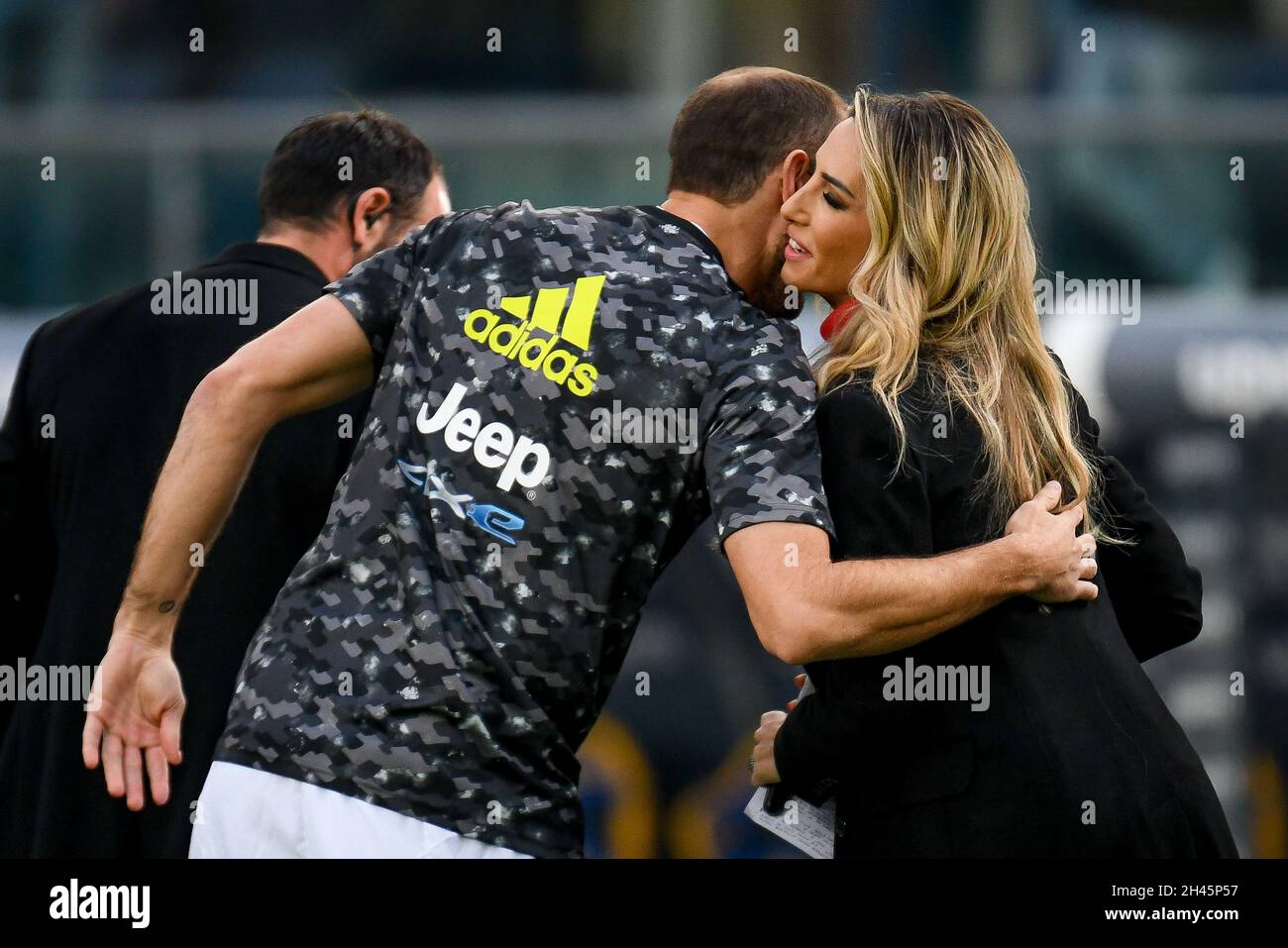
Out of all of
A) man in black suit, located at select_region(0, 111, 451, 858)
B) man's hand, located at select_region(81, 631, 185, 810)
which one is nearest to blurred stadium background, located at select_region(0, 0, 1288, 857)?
man in black suit, located at select_region(0, 111, 451, 858)

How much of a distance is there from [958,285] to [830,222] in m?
A: 0.25

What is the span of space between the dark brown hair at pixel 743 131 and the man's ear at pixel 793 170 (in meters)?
0.01

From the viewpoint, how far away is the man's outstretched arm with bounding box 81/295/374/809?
300cm

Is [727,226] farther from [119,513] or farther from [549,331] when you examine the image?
[119,513]

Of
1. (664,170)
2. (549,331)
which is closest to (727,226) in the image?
(549,331)

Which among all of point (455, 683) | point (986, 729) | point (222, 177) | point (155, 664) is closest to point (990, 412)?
point (986, 729)

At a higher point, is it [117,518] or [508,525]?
[508,525]

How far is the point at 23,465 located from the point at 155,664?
2.56 feet

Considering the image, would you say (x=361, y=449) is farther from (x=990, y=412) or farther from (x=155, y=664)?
(x=990, y=412)

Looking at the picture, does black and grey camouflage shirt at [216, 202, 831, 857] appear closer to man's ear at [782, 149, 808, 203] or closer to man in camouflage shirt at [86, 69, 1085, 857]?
man in camouflage shirt at [86, 69, 1085, 857]

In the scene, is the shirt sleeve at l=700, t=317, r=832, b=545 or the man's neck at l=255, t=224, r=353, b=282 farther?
the man's neck at l=255, t=224, r=353, b=282

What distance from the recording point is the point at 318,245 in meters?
3.88

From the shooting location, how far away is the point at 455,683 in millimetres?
2791

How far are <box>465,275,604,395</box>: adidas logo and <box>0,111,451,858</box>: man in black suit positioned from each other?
0.67 metres
